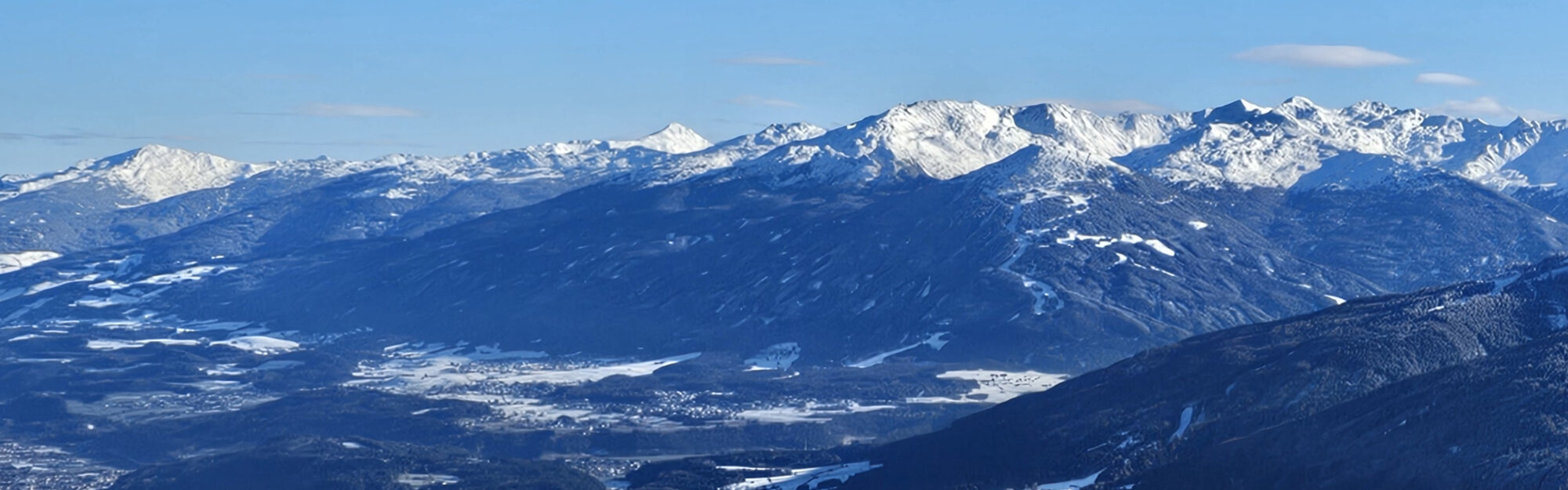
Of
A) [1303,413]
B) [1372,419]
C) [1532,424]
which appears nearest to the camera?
[1532,424]

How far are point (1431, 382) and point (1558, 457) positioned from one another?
26120 millimetres

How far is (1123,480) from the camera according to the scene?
19038 centimetres

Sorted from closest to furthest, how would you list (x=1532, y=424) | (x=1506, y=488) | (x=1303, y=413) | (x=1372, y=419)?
(x=1506, y=488), (x=1532, y=424), (x=1372, y=419), (x=1303, y=413)

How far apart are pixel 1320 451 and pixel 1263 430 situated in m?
11.8

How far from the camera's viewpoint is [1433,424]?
175000 mm

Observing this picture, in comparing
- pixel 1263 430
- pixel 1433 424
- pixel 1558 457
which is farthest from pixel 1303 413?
pixel 1558 457

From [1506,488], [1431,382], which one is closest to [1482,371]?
[1431,382]

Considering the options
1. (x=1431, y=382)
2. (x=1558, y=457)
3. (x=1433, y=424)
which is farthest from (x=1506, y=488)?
(x=1431, y=382)

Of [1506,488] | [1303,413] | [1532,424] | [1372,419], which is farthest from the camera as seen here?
[1303,413]

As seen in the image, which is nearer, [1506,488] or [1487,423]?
[1506,488]

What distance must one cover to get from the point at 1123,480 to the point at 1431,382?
23467mm

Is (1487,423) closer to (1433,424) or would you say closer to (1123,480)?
(1433,424)

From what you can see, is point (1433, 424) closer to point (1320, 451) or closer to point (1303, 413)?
point (1320, 451)

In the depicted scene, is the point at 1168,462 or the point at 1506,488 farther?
the point at 1168,462
